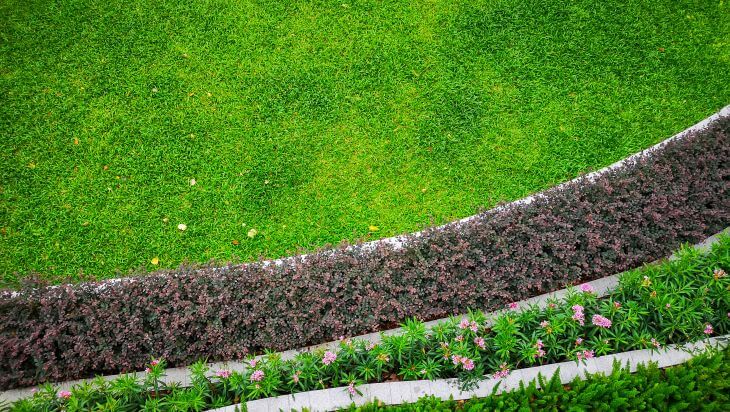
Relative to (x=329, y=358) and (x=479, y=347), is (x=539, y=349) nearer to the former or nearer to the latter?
(x=479, y=347)

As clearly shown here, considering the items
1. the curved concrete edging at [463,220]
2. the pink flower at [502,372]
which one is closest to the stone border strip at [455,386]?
the pink flower at [502,372]

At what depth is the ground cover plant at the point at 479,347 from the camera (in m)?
3.64

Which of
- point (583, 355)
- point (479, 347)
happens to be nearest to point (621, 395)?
point (583, 355)

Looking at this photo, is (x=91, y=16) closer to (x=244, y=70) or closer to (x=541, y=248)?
(x=244, y=70)

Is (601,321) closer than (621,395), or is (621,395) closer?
(621,395)

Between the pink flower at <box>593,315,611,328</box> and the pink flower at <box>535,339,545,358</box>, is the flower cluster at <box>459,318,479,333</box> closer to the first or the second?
the pink flower at <box>535,339,545,358</box>

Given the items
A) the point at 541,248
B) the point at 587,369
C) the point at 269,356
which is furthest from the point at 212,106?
the point at 587,369

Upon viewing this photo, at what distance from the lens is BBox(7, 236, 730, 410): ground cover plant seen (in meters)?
3.64

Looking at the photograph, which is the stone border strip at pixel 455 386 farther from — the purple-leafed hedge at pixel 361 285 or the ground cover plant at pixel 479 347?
the purple-leafed hedge at pixel 361 285

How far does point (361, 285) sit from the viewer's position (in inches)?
163

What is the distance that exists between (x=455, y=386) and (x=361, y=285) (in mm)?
1020

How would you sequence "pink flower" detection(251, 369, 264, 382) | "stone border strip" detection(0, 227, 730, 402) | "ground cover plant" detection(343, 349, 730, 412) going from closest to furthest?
1. "ground cover plant" detection(343, 349, 730, 412)
2. "pink flower" detection(251, 369, 264, 382)
3. "stone border strip" detection(0, 227, 730, 402)

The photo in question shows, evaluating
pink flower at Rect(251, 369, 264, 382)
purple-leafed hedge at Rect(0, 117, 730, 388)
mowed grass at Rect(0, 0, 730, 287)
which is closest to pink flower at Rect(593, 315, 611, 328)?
purple-leafed hedge at Rect(0, 117, 730, 388)

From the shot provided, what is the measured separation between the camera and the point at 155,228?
506cm
